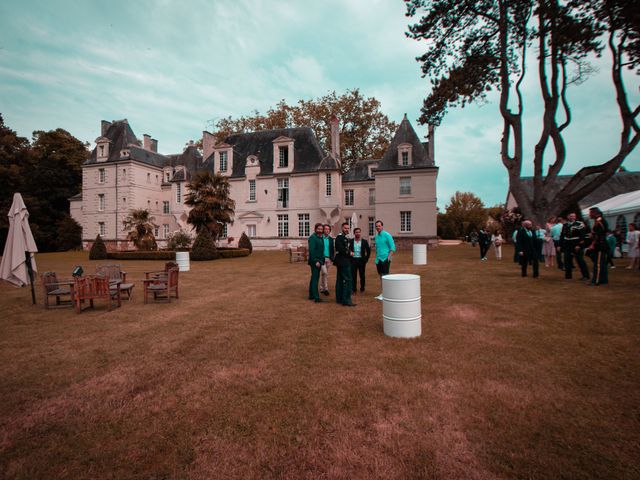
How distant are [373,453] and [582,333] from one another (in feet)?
16.5

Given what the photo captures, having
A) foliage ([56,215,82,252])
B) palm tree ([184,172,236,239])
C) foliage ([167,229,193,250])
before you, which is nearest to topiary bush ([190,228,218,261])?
palm tree ([184,172,236,239])

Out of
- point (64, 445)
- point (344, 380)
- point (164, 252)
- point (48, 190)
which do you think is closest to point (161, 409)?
point (64, 445)

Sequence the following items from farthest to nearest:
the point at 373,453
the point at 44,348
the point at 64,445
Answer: the point at 44,348 < the point at 64,445 < the point at 373,453

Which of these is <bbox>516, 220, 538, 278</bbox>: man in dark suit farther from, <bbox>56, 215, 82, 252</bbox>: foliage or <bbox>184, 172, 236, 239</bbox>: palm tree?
<bbox>56, 215, 82, 252</bbox>: foliage

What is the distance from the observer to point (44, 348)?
5715 millimetres

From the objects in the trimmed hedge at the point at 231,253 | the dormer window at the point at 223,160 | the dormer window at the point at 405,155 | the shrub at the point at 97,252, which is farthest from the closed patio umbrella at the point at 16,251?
the dormer window at the point at 223,160

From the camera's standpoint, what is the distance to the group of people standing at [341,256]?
8.33m

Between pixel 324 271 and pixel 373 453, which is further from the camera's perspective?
pixel 324 271

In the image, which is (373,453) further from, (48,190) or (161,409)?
(48,190)

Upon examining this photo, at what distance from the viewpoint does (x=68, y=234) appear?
138 ft

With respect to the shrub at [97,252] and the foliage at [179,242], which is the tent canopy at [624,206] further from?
the shrub at [97,252]

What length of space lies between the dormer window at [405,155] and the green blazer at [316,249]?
84.9 ft

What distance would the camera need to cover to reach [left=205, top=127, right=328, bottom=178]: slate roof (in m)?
35.8

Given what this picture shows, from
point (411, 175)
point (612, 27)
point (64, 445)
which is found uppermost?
point (612, 27)
